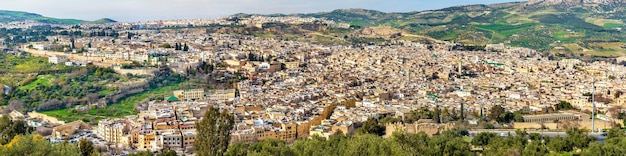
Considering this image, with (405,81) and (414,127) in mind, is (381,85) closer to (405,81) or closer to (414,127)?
(405,81)

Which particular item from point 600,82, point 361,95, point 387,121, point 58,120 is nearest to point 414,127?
point 387,121

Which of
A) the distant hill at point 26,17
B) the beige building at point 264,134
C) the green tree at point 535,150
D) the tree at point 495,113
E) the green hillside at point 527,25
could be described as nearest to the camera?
the green tree at point 535,150

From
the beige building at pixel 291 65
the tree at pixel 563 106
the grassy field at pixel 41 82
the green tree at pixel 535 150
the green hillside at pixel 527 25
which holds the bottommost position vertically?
the tree at pixel 563 106

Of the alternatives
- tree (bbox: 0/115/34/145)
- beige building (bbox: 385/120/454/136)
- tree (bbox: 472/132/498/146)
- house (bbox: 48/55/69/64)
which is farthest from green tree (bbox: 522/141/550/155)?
house (bbox: 48/55/69/64)

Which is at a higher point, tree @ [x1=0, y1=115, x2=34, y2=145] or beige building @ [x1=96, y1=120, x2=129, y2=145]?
tree @ [x1=0, y1=115, x2=34, y2=145]

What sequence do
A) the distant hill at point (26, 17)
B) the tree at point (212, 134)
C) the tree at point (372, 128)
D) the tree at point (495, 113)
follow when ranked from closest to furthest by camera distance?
the tree at point (212, 134) < the tree at point (372, 128) < the tree at point (495, 113) < the distant hill at point (26, 17)

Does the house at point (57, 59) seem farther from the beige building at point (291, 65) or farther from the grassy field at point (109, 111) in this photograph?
the beige building at point (291, 65)

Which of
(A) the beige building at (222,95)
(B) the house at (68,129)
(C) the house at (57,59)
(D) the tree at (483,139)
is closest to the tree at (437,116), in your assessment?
(D) the tree at (483,139)

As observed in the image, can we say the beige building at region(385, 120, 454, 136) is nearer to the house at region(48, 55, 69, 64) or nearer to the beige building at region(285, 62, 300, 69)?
the beige building at region(285, 62, 300, 69)
